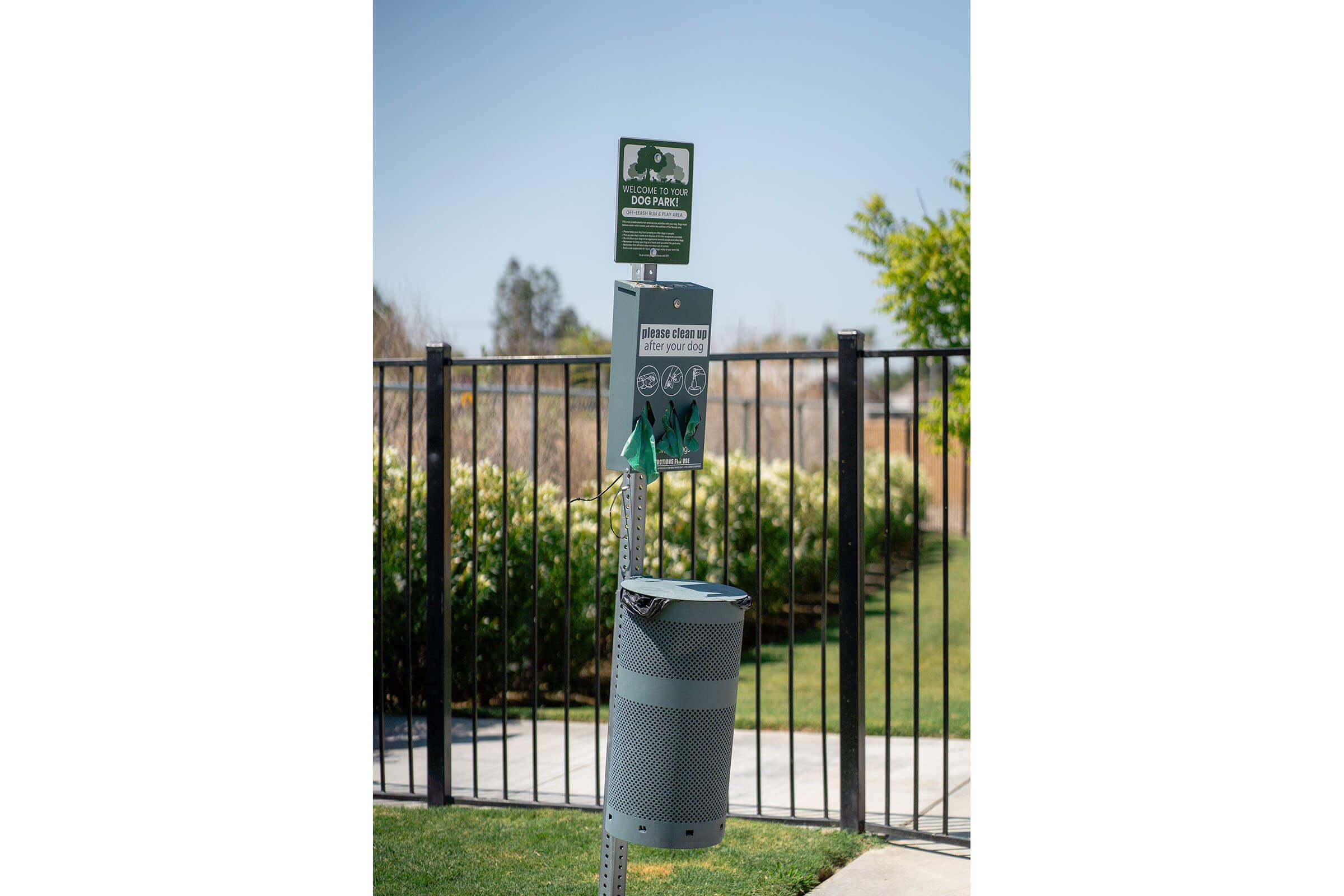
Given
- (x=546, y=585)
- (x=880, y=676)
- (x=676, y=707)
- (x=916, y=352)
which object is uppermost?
(x=916, y=352)

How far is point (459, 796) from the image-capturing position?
464 centimetres

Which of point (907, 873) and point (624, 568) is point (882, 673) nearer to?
point (907, 873)

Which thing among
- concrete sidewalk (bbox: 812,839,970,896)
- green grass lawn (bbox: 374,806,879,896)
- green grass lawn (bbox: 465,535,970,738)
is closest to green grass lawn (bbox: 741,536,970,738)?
green grass lawn (bbox: 465,535,970,738)

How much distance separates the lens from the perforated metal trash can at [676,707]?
2691mm

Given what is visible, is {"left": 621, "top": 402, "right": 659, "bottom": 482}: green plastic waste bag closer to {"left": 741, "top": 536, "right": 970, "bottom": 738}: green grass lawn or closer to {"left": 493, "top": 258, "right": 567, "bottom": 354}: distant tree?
{"left": 741, "top": 536, "right": 970, "bottom": 738}: green grass lawn

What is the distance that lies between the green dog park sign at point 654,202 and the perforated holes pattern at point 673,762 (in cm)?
112

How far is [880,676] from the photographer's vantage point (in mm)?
7613

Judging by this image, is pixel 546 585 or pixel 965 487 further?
pixel 546 585

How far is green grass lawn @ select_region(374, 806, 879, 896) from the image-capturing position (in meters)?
3.53

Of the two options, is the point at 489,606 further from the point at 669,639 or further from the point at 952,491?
the point at 952,491

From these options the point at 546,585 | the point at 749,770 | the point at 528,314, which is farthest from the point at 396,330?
the point at 528,314

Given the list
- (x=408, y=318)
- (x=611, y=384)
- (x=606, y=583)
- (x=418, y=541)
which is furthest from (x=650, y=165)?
(x=408, y=318)

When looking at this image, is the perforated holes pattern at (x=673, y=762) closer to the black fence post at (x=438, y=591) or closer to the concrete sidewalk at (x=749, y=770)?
the concrete sidewalk at (x=749, y=770)

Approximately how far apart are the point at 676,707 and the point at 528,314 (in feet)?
59.4
